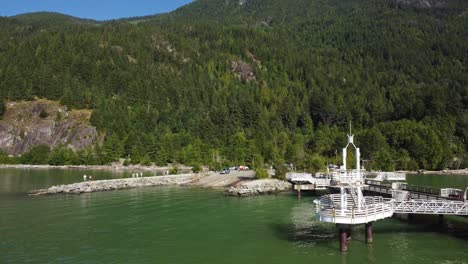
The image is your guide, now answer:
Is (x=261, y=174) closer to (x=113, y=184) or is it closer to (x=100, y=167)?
(x=113, y=184)

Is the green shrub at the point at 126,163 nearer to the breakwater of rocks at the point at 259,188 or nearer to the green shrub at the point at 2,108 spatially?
the green shrub at the point at 2,108

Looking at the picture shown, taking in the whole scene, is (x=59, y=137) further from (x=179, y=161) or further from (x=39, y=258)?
(x=39, y=258)

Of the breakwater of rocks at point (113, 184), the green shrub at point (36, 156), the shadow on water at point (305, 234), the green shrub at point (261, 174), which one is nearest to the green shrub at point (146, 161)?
the green shrub at point (36, 156)

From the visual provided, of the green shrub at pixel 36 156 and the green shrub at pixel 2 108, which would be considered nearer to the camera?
the green shrub at pixel 36 156

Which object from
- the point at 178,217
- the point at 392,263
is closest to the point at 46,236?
the point at 178,217

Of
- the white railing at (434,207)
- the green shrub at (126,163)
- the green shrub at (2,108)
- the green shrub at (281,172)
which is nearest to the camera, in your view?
the white railing at (434,207)

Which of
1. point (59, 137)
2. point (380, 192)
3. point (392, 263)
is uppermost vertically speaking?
point (59, 137)

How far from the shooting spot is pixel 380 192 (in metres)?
63.9

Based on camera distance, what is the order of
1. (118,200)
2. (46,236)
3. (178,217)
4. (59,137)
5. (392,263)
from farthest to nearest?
(59,137)
(118,200)
(178,217)
(46,236)
(392,263)

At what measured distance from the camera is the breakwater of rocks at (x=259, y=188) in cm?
8169

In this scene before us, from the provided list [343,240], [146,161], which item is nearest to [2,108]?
[146,161]

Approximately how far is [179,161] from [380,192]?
100904 millimetres

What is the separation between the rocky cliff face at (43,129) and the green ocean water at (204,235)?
107035 mm

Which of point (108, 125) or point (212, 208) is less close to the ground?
point (108, 125)
